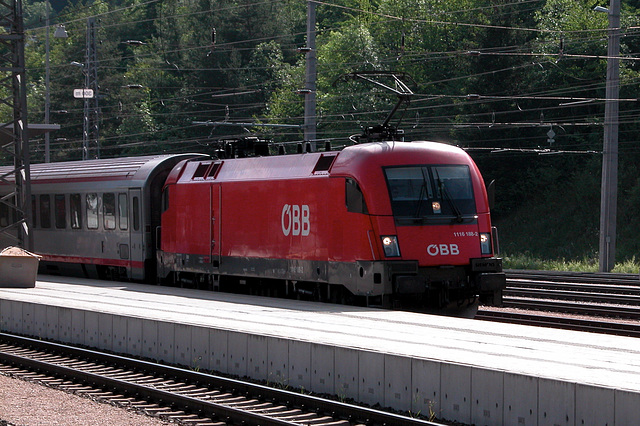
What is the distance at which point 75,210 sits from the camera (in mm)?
25719

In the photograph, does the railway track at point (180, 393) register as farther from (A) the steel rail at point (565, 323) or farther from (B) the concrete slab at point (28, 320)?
(A) the steel rail at point (565, 323)

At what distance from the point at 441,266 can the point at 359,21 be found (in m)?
50.7

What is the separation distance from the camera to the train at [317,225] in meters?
16.0

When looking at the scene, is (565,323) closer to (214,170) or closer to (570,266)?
(214,170)

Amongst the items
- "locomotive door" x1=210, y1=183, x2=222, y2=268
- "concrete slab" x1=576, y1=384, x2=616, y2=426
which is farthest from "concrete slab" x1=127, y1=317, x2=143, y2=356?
"concrete slab" x1=576, y1=384, x2=616, y2=426

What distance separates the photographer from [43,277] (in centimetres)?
2606

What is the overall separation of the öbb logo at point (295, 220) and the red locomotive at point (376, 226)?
0.7 inches

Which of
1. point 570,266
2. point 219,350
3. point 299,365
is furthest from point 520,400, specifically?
point 570,266

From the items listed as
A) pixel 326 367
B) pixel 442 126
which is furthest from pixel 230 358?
pixel 442 126

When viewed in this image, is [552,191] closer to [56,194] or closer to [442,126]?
[442,126]

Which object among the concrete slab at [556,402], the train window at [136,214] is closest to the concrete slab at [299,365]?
the concrete slab at [556,402]

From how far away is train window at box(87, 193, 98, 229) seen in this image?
81.4ft

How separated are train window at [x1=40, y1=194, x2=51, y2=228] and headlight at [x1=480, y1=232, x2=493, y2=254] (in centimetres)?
1443

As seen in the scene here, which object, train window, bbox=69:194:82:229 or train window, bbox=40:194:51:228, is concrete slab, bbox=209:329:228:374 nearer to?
train window, bbox=69:194:82:229
